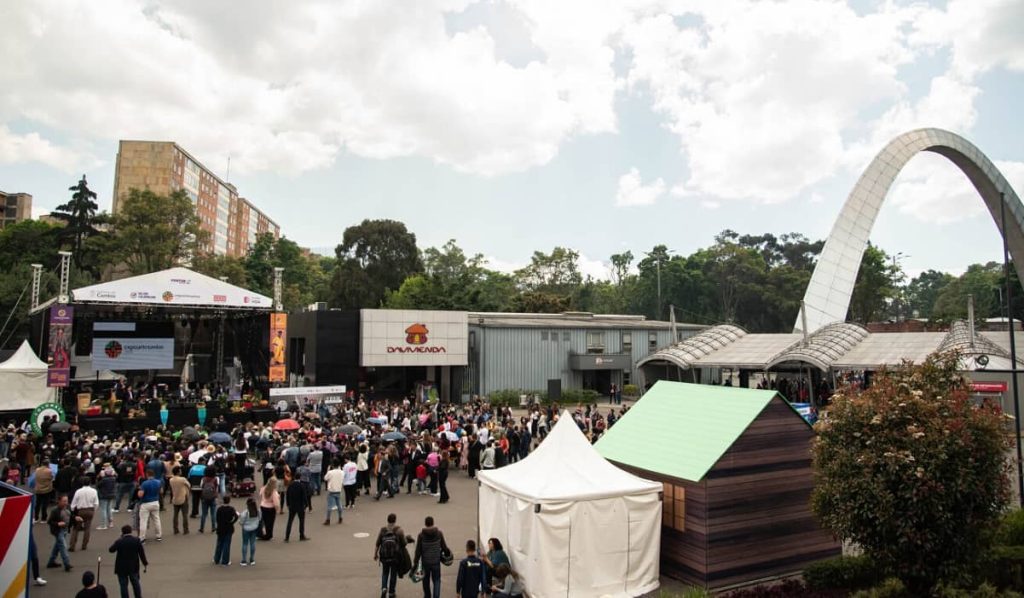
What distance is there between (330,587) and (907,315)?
125 meters

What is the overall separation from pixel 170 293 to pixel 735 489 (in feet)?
87.2

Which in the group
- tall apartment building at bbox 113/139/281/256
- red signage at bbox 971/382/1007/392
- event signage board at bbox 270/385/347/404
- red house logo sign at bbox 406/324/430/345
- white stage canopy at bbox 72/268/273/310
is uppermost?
tall apartment building at bbox 113/139/281/256

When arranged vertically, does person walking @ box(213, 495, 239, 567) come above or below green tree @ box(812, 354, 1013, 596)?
below

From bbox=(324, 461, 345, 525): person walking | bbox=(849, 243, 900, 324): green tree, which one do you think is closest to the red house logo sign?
bbox=(324, 461, 345, 525): person walking

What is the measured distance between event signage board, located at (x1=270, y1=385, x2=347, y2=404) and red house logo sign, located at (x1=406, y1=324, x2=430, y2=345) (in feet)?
25.7

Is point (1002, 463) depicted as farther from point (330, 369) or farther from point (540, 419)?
point (330, 369)

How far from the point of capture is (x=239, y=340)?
123 feet

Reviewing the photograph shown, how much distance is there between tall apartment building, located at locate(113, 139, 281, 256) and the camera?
6738cm

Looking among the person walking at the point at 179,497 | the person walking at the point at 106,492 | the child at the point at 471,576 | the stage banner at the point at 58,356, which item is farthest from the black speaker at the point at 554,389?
the child at the point at 471,576

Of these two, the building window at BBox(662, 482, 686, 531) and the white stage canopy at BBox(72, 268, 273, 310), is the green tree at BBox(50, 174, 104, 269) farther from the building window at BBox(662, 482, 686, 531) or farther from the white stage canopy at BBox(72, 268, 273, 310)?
the building window at BBox(662, 482, 686, 531)

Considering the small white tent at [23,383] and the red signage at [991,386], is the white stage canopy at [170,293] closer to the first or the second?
the small white tent at [23,383]

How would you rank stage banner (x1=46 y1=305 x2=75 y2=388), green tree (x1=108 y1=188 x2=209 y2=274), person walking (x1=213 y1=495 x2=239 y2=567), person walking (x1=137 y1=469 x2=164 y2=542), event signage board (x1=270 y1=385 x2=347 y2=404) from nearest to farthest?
person walking (x1=213 y1=495 x2=239 y2=567) < person walking (x1=137 y1=469 x2=164 y2=542) < stage banner (x1=46 y1=305 x2=75 y2=388) < event signage board (x1=270 y1=385 x2=347 y2=404) < green tree (x1=108 y1=188 x2=209 y2=274)

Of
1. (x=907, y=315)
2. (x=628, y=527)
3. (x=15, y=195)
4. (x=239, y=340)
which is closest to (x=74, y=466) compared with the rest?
(x=628, y=527)

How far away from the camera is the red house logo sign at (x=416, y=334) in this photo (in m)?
35.5
